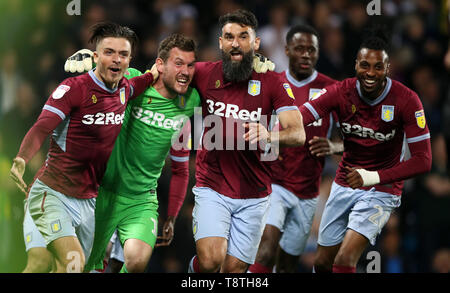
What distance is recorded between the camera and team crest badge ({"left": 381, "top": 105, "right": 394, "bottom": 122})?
212 inches

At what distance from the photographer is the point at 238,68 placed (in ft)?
17.3

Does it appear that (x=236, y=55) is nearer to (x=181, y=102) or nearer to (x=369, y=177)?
(x=181, y=102)

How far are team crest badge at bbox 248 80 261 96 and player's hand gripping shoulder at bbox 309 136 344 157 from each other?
91cm

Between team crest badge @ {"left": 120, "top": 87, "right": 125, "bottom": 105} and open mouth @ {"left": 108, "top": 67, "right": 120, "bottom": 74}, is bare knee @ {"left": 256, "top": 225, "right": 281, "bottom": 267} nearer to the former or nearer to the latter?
team crest badge @ {"left": 120, "top": 87, "right": 125, "bottom": 105}

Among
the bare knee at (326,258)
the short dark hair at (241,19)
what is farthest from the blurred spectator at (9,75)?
the bare knee at (326,258)

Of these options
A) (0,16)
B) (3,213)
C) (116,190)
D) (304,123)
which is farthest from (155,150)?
(0,16)

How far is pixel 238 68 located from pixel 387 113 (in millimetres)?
1271

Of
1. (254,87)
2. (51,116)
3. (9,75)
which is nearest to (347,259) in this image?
(254,87)

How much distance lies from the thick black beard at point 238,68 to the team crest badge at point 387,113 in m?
1.13

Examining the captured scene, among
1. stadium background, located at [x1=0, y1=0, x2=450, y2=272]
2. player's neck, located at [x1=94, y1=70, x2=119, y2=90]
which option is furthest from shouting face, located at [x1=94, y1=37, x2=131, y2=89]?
stadium background, located at [x1=0, y1=0, x2=450, y2=272]

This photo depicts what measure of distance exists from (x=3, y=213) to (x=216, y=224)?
9.47 feet

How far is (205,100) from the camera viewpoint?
17.7 feet

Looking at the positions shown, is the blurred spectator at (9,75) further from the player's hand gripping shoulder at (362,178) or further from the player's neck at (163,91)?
the player's hand gripping shoulder at (362,178)

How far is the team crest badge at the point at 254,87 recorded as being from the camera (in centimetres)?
533
